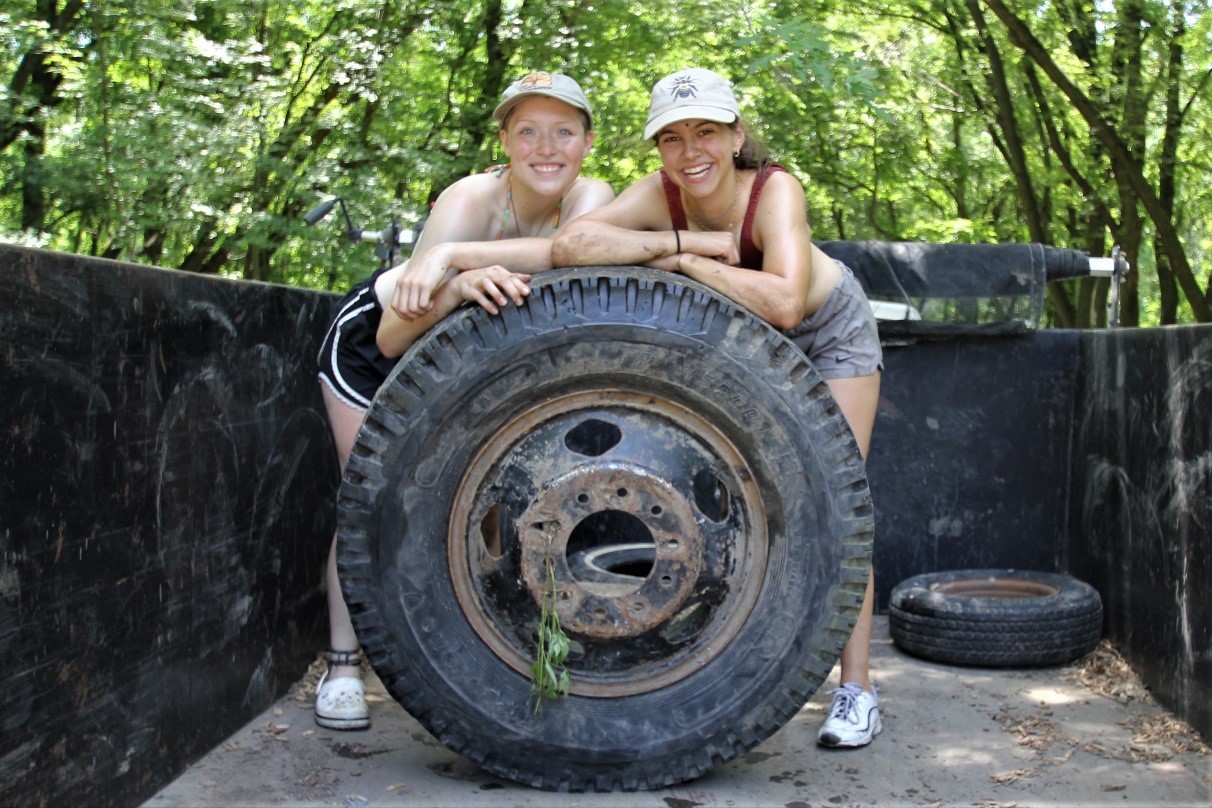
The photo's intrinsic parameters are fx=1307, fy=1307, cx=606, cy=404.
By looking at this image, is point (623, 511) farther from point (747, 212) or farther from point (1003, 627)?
point (1003, 627)

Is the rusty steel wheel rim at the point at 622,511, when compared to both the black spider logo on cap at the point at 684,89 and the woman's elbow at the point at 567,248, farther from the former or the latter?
the black spider logo on cap at the point at 684,89

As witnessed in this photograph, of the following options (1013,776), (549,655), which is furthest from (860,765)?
(549,655)

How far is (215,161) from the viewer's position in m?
8.54

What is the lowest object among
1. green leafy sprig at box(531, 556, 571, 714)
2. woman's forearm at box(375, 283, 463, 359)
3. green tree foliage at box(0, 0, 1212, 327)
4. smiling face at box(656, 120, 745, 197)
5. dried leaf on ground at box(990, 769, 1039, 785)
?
dried leaf on ground at box(990, 769, 1039, 785)

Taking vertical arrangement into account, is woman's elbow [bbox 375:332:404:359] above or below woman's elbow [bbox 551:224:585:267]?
below

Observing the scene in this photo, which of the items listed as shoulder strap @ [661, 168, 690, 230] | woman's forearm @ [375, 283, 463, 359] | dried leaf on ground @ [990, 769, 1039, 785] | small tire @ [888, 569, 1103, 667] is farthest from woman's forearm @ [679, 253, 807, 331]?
small tire @ [888, 569, 1103, 667]

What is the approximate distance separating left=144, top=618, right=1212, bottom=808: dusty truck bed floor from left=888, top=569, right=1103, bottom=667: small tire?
0.28 meters

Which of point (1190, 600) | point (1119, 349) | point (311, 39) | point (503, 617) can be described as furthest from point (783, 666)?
point (311, 39)

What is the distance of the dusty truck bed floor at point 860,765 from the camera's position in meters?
3.06

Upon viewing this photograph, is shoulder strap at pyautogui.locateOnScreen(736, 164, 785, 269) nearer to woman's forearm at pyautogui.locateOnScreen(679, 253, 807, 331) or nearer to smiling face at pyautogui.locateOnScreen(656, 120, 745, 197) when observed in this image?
smiling face at pyautogui.locateOnScreen(656, 120, 745, 197)

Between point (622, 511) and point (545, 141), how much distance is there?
1.14 meters

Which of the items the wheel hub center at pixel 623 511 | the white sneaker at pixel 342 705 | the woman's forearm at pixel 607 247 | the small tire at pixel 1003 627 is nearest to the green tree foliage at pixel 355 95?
the small tire at pixel 1003 627

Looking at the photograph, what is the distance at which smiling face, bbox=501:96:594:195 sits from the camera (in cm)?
370

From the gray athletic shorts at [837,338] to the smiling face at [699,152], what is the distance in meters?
0.46
